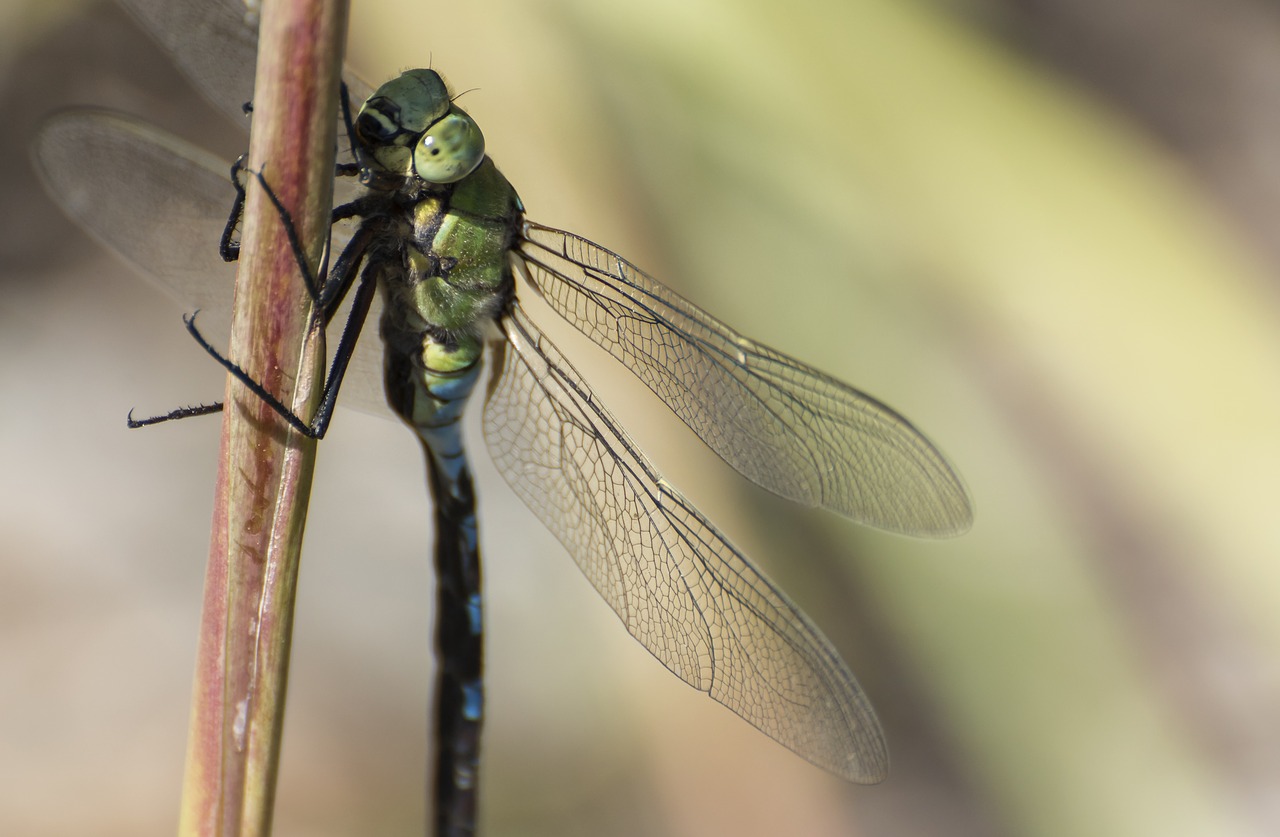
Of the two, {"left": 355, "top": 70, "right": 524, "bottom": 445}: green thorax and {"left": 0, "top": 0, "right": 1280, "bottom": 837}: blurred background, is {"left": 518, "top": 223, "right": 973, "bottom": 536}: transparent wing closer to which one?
{"left": 355, "top": 70, "right": 524, "bottom": 445}: green thorax

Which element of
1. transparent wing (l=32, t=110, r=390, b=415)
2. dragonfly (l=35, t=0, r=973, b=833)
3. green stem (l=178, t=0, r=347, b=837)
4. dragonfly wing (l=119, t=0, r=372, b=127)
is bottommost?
green stem (l=178, t=0, r=347, b=837)

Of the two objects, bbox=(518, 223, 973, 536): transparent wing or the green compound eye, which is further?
bbox=(518, 223, 973, 536): transparent wing

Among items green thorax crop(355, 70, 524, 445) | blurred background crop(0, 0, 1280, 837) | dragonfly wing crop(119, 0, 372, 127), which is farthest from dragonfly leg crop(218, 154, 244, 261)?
blurred background crop(0, 0, 1280, 837)

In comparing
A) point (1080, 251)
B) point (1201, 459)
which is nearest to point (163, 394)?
point (1080, 251)

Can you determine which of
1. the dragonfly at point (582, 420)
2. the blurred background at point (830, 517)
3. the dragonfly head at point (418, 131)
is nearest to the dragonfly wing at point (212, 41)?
the dragonfly at point (582, 420)

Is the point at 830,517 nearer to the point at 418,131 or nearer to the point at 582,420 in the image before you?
the point at 582,420
